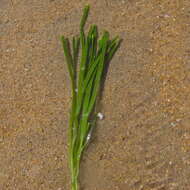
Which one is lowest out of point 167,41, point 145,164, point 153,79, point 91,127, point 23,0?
point 145,164

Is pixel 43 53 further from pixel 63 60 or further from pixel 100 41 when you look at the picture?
pixel 100 41

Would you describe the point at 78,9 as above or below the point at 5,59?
above

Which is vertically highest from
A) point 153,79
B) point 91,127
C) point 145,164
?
point 153,79

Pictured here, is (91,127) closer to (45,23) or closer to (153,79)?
(153,79)

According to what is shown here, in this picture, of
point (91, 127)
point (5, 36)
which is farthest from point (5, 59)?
point (91, 127)

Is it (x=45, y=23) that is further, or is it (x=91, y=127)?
(x=45, y=23)

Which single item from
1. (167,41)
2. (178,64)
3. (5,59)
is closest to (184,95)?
(178,64)

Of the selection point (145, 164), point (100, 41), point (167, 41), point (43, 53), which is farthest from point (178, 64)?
point (43, 53)

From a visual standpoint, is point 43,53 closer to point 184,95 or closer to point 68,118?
point 68,118

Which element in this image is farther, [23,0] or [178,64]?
[23,0]

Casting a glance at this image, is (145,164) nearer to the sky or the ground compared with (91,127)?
nearer to the ground
